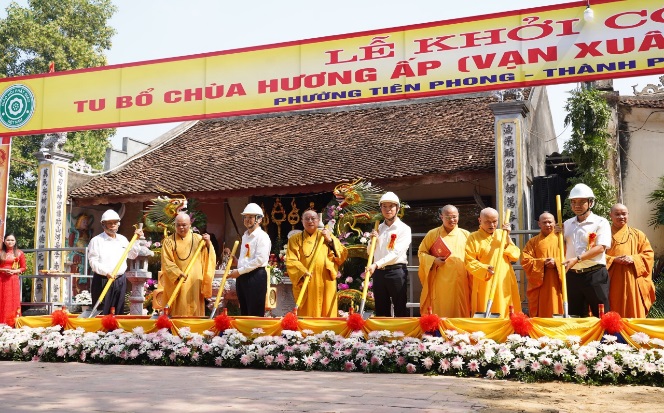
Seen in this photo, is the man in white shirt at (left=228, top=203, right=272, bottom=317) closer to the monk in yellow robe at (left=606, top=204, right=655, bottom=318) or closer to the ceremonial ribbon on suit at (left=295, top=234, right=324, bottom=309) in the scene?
the ceremonial ribbon on suit at (left=295, top=234, right=324, bottom=309)

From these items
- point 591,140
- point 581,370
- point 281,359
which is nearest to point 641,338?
point 581,370

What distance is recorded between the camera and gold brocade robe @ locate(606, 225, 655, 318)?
7293 mm

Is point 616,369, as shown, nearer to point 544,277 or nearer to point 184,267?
point 544,277

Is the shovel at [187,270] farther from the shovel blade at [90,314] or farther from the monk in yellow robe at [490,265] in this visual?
the monk in yellow robe at [490,265]

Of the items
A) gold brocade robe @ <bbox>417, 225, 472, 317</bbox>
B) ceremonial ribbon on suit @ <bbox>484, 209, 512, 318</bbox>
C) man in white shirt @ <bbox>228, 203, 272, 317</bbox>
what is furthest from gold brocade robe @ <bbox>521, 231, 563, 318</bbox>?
man in white shirt @ <bbox>228, 203, 272, 317</bbox>

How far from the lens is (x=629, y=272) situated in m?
7.30

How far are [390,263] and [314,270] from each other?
3.02 feet

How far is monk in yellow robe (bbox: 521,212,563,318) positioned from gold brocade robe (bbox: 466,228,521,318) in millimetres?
532

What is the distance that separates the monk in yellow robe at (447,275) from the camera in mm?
7531

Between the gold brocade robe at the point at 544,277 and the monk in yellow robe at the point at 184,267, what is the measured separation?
346 cm

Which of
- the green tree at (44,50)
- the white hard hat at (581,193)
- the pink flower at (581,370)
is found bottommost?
the pink flower at (581,370)

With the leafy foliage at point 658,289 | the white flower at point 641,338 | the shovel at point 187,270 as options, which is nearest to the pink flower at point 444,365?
the white flower at point 641,338

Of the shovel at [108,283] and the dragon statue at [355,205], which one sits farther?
the dragon statue at [355,205]

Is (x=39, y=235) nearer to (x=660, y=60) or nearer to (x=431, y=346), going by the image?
(x=431, y=346)
